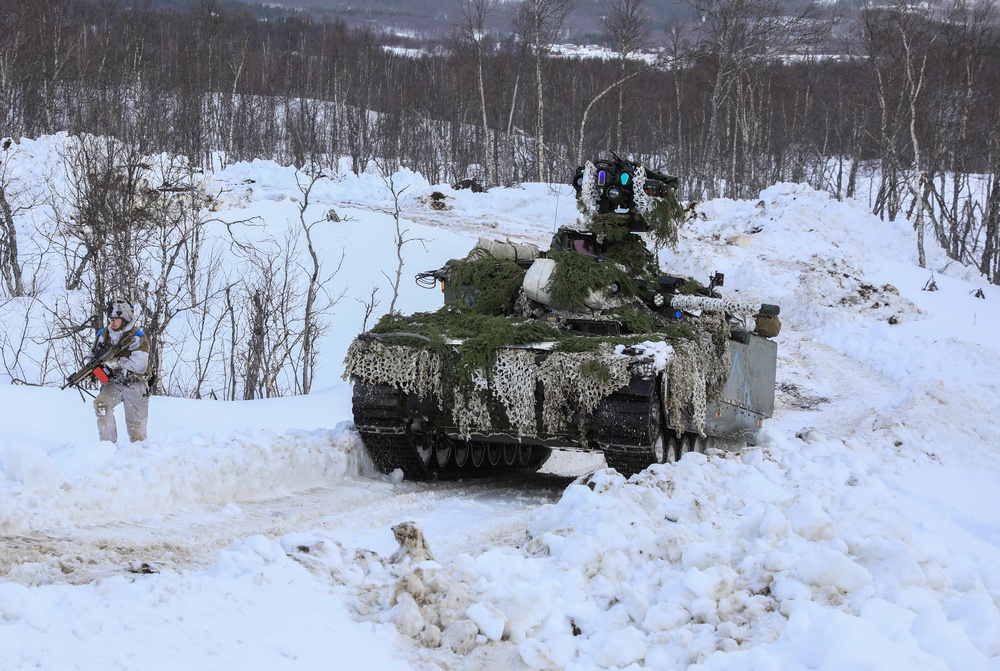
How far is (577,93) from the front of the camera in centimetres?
4809

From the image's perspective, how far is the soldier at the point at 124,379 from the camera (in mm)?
8391

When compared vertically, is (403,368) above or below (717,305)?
below

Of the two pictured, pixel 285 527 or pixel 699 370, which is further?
pixel 699 370

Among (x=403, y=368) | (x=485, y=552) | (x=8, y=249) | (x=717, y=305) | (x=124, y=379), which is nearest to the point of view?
(x=485, y=552)

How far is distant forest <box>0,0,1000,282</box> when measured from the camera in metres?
31.4

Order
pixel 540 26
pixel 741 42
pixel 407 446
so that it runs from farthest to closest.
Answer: pixel 540 26 → pixel 741 42 → pixel 407 446

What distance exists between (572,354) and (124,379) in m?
3.70

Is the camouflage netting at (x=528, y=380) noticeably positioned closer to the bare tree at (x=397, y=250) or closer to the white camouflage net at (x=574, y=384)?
the white camouflage net at (x=574, y=384)

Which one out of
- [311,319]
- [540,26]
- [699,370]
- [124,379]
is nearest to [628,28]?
[540,26]

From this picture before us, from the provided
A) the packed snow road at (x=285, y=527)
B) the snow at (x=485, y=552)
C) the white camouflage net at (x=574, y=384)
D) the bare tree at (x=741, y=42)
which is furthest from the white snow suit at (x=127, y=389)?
the bare tree at (x=741, y=42)

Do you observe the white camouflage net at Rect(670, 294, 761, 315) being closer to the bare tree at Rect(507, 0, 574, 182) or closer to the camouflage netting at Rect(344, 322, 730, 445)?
the camouflage netting at Rect(344, 322, 730, 445)

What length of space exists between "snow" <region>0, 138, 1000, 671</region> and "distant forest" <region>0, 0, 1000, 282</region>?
19568 millimetres

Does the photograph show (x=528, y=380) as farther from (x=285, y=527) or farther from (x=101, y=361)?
(x=101, y=361)

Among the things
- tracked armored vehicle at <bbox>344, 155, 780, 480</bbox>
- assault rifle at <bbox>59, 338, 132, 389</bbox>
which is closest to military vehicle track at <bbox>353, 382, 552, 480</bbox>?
tracked armored vehicle at <bbox>344, 155, 780, 480</bbox>
